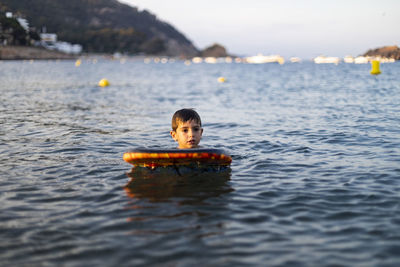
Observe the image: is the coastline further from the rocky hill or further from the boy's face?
the boy's face

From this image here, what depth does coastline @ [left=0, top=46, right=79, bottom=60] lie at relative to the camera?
126000 millimetres

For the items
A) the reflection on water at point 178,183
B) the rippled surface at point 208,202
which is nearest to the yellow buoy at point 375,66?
the rippled surface at point 208,202

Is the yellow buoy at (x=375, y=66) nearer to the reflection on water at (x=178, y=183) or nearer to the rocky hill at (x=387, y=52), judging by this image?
the rocky hill at (x=387, y=52)

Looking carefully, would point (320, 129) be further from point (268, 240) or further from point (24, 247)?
A: point (24, 247)

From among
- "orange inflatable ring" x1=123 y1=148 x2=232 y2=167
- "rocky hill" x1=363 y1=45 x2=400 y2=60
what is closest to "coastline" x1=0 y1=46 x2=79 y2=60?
"rocky hill" x1=363 y1=45 x2=400 y2=60

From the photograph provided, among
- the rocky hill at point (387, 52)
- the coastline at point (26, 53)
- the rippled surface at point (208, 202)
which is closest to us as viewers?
the rippled surface at point (208, 202)

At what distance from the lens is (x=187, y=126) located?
7.58 m

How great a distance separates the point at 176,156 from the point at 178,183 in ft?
1.59

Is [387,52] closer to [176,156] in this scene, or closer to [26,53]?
[176,156]

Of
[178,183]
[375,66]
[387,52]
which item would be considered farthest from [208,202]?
[375,66]

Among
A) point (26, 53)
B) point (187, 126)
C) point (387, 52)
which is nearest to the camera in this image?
point (187, 126)

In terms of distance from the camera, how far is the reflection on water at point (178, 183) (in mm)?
6413

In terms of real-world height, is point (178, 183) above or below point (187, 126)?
below

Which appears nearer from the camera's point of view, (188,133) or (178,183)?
(178,183)
